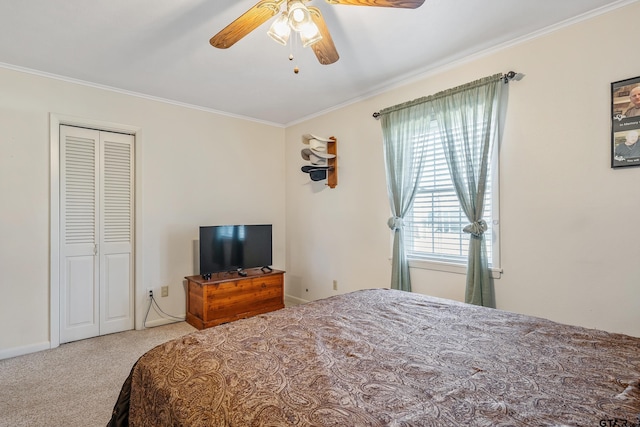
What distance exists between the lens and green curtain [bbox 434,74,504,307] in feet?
8.30

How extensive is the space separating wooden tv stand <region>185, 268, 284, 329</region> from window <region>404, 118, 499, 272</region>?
1744mm

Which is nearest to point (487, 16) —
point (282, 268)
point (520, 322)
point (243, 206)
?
point (520, 322)

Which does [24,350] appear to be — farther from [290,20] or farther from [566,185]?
[566,185]

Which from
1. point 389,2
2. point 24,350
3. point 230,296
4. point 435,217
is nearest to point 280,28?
point 389,2

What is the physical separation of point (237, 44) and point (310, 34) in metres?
0.98

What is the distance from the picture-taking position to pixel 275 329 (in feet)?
5.03

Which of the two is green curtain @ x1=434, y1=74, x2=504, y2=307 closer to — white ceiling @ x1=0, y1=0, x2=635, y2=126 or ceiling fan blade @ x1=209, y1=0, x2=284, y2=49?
white ceiling @ x1=0, y1=0, x2=635, y2=126

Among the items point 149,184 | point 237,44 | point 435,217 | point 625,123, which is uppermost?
point 237,44

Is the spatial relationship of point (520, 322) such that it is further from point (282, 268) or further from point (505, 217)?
point (282, 268)

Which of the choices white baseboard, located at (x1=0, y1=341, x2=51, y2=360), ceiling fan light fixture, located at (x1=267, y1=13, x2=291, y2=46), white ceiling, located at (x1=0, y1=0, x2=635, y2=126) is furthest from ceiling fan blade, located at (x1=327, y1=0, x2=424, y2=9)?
white baseboard, located at (x1=0, y1=341, x2=51, y2=360)

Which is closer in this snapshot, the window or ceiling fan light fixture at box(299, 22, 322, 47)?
ceiling fan light fixture at box(299, 22, 322, 47)

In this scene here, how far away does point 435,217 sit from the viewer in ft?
9.88

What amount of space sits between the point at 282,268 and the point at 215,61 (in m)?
2.89

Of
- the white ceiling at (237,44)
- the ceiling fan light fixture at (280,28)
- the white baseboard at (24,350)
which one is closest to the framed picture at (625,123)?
the white ceiling at (237,44)
